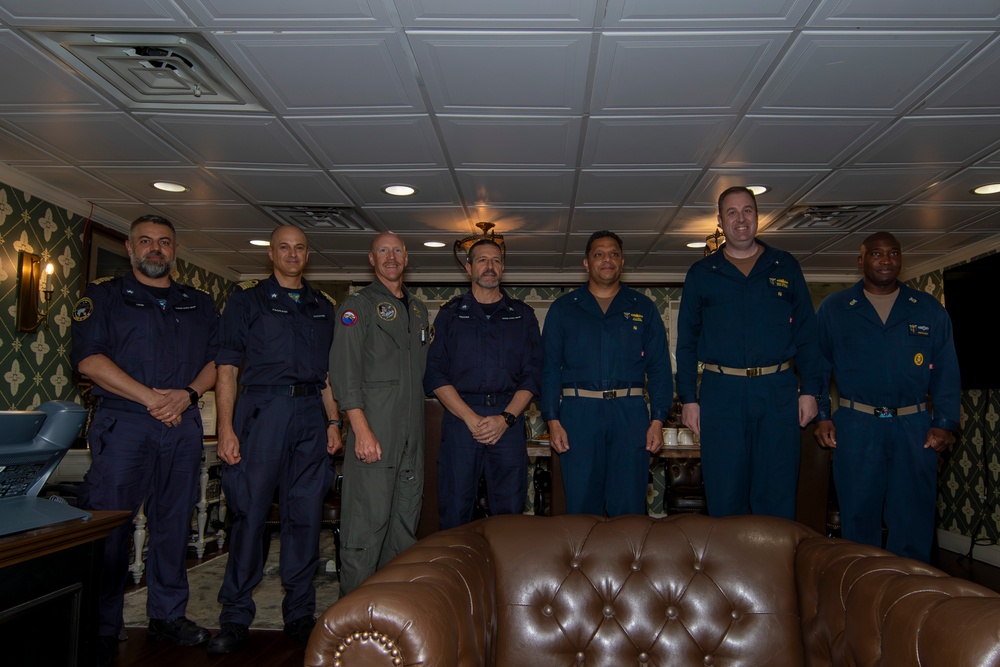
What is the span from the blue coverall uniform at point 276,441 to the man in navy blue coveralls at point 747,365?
170 centimetres

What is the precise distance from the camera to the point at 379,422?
3.13m

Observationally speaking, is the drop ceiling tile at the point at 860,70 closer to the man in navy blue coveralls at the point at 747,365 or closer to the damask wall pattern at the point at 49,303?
the man in navy blue coveralls at the point at 747,365

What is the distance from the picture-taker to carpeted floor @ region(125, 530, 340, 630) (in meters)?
3.72

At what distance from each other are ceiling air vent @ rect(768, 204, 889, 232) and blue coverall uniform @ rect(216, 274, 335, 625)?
428cm

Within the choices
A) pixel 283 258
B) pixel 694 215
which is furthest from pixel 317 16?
pixel 694 215

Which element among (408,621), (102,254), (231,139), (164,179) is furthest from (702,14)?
(102,254)

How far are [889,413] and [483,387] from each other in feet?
6.01

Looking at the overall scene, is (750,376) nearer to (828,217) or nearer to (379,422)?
(379,422)

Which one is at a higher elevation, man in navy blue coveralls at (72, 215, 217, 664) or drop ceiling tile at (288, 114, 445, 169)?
drop ceiling tile at (288, 114, 445, 169)

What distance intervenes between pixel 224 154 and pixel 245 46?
5.15 feet

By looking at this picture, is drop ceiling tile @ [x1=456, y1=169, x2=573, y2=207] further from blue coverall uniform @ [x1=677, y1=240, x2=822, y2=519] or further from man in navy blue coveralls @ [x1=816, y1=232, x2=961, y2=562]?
man in navy blue coveralls @ [x1=816, y1=232, x2=961, y2=562]

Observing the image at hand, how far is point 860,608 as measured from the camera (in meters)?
1.41

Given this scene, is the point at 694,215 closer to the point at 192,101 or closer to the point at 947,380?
the point at 947,380

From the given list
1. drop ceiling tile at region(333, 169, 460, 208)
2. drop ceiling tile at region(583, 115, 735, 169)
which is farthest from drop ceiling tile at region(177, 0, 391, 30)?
drop ceiling tile at region(333, 169, 460, 208)
